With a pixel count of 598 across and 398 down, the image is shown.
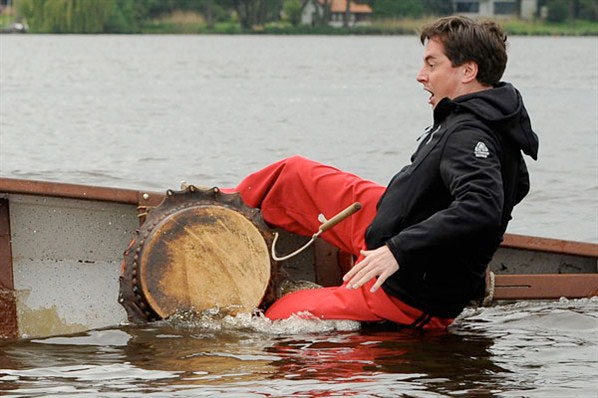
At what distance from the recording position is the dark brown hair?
6207 mm

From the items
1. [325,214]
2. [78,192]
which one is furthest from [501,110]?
[78,192]

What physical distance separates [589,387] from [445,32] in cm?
169

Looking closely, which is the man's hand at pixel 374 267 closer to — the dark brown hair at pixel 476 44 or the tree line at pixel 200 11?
the dark brown hair at pixel 476 44

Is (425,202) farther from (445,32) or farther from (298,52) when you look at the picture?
(298,52)

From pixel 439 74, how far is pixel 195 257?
1.54 meters

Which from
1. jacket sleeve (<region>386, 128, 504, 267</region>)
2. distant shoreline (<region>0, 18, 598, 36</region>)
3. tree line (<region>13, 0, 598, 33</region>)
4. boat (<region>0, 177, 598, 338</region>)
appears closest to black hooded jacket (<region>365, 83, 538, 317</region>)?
jacket sleeve (<region>386, 128, 504, 267</region>)

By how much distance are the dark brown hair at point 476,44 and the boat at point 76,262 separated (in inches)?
59.6

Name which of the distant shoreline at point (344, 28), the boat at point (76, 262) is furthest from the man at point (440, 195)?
the distant shoreline at point (344, 28)

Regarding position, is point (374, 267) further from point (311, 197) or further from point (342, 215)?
point (311, 197)

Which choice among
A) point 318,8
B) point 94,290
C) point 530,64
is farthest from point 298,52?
point 94,290

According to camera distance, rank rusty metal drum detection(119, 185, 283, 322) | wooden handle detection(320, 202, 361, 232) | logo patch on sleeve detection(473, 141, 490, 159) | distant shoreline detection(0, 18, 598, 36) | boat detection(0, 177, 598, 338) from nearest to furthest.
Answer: logo patch on sleeve detection(473, 141, 490, 159) → wooden handle detection(320, 202, 361, 232) → rusty metal drum detection(119, 185, 283, 322) → boat detection(0, 177, 598, 338) → distant shoreline detection(0, 18, 598, 36)

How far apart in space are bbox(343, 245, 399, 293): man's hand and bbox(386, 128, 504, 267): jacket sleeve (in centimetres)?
4

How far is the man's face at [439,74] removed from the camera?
6.27m

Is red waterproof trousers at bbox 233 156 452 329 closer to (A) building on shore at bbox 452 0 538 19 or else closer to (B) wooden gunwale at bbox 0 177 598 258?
(B) wooden gunwale at bbox 0 177 598 258
